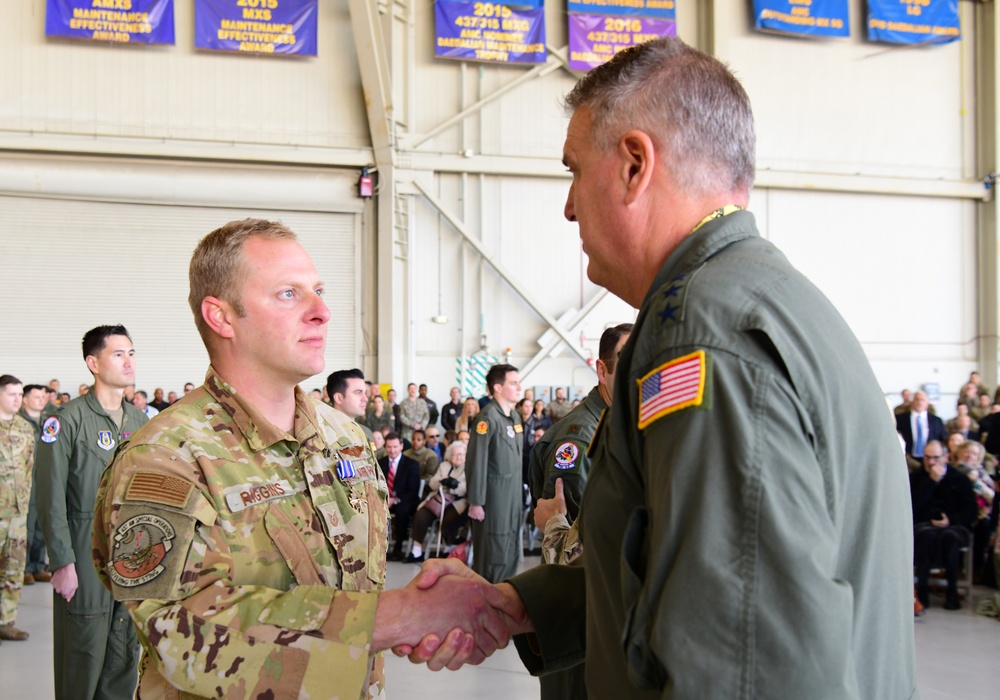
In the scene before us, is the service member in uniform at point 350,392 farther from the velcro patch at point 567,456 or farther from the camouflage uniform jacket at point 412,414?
the camouflage uniform jacket at point 412,414

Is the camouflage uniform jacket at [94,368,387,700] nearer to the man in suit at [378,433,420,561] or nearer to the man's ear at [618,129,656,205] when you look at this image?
the man's ear at [618,129,656,205]

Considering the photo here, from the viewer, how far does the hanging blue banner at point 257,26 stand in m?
12.9

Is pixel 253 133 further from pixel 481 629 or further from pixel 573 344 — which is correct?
pixel 481 629

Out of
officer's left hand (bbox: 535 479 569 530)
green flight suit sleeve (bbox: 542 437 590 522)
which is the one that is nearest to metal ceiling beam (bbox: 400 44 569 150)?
green flight suit sleeve (bbox: 542 437 590 522)

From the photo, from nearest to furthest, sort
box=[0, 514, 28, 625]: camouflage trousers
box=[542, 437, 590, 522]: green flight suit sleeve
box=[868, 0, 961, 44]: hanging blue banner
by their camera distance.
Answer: box=[542, 437, 590, 522]: green flight suit sleeve
box=[0, 514, 28, 625]: camouflage trousers
box=[868, 0, 961, 44]: hanging blue banner

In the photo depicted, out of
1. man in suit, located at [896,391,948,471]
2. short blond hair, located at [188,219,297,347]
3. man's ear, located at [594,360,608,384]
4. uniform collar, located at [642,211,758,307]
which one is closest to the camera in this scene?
uniform collar, located at [642,211,758,307]

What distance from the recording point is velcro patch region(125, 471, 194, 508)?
4.99 feet

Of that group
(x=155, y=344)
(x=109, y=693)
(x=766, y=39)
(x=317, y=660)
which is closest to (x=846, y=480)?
(x=317, y=660)

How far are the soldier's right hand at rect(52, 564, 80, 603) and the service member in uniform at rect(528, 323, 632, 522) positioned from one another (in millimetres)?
2389

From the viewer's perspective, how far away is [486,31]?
1362 cm

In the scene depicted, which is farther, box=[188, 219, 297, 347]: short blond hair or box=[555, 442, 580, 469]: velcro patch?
box=[555, 442, 580, 469]: velcro patch

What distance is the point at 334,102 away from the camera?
13.5m

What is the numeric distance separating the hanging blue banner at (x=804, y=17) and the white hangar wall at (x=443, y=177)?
35 cm

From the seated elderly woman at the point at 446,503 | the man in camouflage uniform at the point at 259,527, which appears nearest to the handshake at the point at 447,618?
the man in camouflage uniform at the point at 259,527
